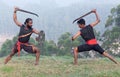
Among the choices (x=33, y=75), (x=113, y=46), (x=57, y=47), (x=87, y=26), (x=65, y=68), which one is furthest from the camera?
(x=57, y=47)

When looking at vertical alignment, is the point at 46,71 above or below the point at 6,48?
above

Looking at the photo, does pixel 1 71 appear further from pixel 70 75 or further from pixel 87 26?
pixel 87 26

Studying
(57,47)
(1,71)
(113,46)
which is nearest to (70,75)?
(1,71)

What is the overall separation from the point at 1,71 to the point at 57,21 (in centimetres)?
18307

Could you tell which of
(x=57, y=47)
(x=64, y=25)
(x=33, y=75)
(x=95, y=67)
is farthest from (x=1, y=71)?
(x=64, y=25)

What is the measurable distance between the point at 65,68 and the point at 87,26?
1672mm

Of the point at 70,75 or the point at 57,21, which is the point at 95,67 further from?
the point at 57,21

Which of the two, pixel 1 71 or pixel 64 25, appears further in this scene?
pixel 64 25

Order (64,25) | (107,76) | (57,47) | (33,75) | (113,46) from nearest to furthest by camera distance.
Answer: (107,76), (33,75), (113,46), (57,47), (64,25)

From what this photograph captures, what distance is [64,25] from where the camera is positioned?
190m

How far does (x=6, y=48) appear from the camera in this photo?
4722 cm

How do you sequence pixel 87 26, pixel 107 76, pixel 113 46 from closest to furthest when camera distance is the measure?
pixel 107 76, pixel 87 26, pixel 113 46

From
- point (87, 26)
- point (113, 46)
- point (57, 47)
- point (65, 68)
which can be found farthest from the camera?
point (57, 47)

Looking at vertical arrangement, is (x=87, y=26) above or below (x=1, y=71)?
above
